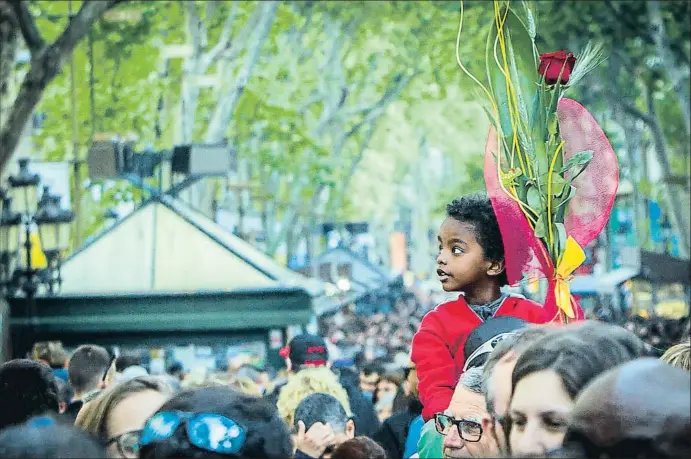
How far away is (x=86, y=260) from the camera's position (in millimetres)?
19891

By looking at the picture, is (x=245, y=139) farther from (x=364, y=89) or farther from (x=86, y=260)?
(x=86, y=260)

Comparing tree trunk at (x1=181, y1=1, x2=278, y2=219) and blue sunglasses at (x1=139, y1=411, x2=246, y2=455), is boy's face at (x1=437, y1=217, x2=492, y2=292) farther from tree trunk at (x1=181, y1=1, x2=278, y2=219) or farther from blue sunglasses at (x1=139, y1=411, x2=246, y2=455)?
tree trunk at (x1=181, y1=1, x2=278, y2=219)

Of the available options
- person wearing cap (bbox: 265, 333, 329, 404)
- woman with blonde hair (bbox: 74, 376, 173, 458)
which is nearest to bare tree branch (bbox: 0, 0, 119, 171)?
person wearing cap (bbox: 265, 333, 329, 404)

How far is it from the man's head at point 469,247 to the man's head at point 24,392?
1305mm

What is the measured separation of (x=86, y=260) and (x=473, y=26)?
42.7 feet

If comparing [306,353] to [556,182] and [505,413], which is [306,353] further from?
[505,413]

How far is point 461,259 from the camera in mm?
5379

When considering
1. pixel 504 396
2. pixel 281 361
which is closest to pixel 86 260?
pixel 281 361

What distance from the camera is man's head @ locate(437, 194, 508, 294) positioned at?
5.38m

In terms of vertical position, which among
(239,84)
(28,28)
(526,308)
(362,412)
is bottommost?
(362,412)

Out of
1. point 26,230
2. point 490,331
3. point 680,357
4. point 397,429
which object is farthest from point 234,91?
point 680,357

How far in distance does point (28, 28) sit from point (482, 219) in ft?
36.1

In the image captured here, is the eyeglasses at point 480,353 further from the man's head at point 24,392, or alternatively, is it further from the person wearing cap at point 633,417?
the person wearing cap at point 633,417

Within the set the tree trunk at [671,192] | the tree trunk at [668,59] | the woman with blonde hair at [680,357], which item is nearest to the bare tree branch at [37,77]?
the woman with blonde hair at [680,357]
